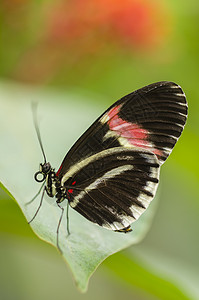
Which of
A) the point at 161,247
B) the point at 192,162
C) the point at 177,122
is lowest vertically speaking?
the point at 161,247

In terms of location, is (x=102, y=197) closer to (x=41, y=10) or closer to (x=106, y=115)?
(x=106, y=115)

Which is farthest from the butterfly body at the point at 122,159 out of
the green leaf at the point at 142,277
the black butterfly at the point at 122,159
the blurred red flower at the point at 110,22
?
the blurred red flower at the point at 110,22

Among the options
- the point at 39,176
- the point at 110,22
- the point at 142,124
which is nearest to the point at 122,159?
the point at 142,124

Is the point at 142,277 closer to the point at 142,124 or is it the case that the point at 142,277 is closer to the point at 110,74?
the point at 142,124

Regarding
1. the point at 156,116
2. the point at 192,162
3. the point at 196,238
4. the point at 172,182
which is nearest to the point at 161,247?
the point at 196,238

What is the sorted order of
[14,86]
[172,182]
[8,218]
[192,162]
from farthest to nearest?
[172,182], [14,86], [192,162], [8,218]

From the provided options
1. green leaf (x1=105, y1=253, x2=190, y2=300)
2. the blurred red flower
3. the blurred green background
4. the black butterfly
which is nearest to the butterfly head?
the black butterfly

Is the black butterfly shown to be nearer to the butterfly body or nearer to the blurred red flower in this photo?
the butterfly body
